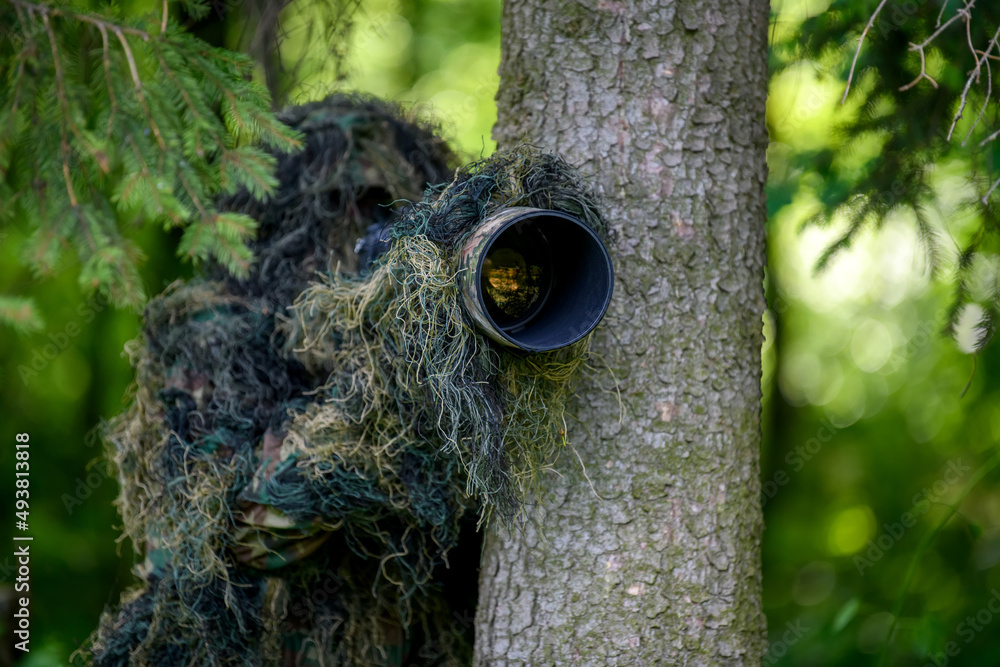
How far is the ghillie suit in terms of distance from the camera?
68.3 inches

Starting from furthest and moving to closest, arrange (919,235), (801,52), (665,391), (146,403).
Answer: (801,52), (919,235), (146,403), (665,391)

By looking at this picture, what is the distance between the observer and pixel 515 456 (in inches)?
72.0

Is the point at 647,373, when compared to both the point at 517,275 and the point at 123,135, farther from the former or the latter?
the point at 123,135

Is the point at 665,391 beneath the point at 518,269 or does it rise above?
beneath

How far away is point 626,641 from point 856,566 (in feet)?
20.4

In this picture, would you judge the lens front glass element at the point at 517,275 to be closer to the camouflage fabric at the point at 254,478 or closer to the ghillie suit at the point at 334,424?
the ghillie suit at the point at 334,424

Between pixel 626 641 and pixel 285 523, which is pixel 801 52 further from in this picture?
pixel 285 523

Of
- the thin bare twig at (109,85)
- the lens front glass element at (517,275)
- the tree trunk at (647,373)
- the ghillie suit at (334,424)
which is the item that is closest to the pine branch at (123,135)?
the thin bare twig at (109,85)

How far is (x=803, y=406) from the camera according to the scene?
7.97 meters

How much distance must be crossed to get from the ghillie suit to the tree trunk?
15cm

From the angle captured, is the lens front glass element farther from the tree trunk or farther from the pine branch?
the pine branch

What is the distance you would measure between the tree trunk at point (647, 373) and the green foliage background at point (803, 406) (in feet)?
10.7

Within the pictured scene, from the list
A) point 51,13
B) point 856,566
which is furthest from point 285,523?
point 856,566

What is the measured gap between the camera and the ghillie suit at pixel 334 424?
1735 millimetres
